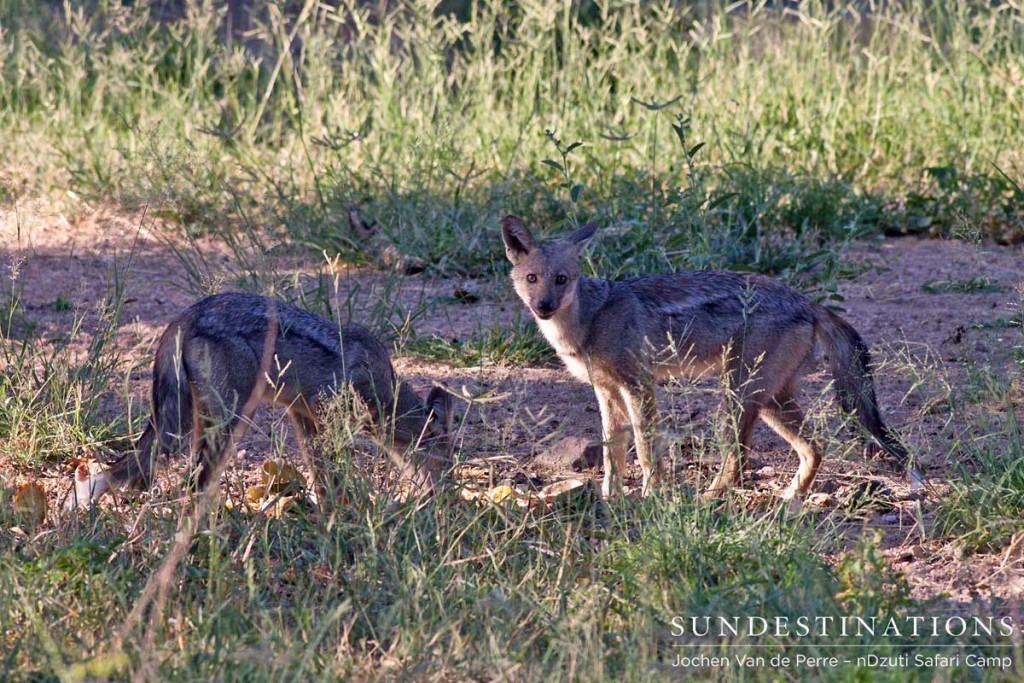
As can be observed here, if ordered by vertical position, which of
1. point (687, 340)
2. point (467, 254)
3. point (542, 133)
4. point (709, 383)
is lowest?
point (709, 383)

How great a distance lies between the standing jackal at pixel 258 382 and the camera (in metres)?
4.31

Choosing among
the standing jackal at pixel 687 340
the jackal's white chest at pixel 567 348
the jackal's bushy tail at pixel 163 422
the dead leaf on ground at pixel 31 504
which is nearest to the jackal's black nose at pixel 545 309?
the standing jackal at pixel 687 340

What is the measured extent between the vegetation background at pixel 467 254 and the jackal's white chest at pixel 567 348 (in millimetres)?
678

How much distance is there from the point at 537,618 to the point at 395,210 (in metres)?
3.93

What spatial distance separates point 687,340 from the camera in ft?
16.7

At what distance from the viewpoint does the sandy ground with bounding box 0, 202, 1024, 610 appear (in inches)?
168

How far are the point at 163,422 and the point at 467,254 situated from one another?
2876 mm

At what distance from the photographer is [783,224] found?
7.41 metres

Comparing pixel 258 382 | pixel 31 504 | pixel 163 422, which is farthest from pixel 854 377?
Result: pixel 31 504

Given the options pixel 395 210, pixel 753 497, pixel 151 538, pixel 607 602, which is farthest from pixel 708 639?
pixel 395 210

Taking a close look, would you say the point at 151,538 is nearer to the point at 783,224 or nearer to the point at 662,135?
the point at 783,224

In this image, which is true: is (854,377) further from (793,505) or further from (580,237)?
(580,237)

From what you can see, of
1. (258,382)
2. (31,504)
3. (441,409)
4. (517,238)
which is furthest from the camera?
(517,238)

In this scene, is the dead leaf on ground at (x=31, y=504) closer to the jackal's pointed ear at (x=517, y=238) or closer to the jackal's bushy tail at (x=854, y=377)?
the jackal's pointed ear at (x=517, y=238)
